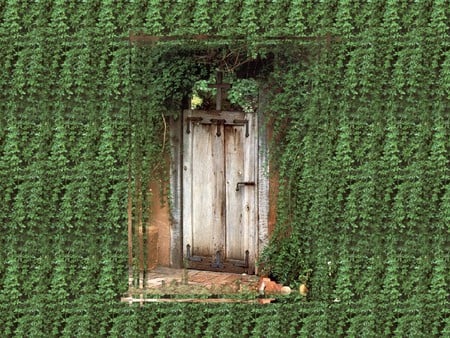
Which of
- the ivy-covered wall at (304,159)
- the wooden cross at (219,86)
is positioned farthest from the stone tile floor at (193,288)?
the wooden cross at (219,86)

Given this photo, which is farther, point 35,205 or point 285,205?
point 285,205

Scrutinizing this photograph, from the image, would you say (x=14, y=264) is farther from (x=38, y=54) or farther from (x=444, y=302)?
(x=444, y=302)

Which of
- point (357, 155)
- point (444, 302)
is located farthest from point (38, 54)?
point (444, 302)

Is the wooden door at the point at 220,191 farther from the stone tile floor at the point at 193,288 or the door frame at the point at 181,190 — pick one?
the stone tile floor at the point at 193,288

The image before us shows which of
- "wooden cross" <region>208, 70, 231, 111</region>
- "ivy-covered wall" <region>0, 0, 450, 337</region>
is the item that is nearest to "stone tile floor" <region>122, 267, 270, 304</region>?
"ivy-covered wall" <region>0, 0, 450, 337</region>

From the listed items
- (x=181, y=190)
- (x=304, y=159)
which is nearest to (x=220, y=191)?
(x=181, y=190)

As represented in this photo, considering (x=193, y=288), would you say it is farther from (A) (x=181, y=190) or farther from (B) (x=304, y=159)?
(B) (x=304, y=159)

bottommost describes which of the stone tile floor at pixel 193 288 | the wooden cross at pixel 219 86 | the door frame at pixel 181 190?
the stone tile floor at pixel 193 288

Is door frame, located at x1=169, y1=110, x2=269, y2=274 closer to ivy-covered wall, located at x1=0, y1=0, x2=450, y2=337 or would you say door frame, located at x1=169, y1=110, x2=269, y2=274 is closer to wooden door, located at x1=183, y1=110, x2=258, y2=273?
wooden door, located at x1=183, y1=110, x2=258, y2=273
